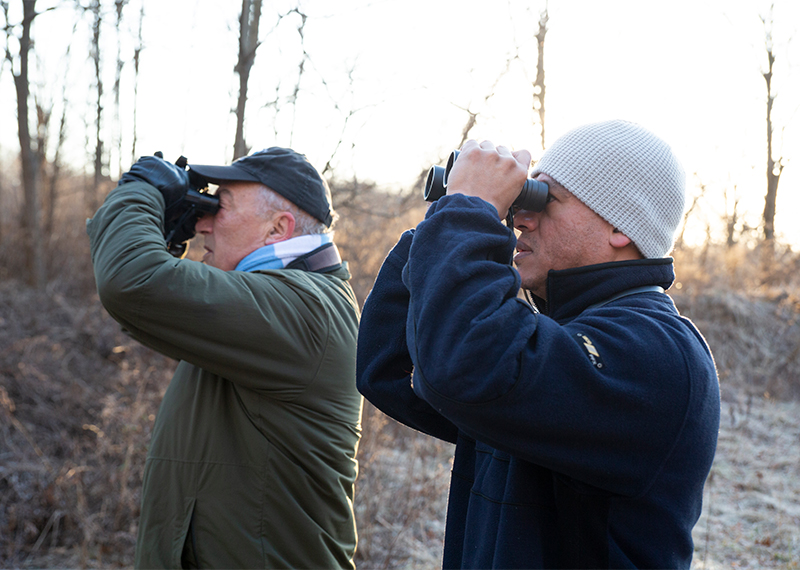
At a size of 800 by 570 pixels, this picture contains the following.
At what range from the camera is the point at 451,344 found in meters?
1.08

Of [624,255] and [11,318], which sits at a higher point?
[624,255]

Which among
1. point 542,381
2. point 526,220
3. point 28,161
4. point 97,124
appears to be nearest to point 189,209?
point 526,220

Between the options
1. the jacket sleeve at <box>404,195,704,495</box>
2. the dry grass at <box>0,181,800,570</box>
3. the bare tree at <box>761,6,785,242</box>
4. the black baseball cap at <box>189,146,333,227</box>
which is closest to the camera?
the jacket sleeve at <box>404,195,704,495</box>

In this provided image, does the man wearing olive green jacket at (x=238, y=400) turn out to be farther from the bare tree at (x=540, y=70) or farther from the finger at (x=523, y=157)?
the bare tree at (x=540, y=70)

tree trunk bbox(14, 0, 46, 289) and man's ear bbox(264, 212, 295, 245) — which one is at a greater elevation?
man's ear bbox(264, 212, 295, 245)

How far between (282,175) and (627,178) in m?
1.36

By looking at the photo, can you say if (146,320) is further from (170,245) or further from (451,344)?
(451,344)

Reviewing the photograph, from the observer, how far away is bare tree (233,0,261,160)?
3674 millimetres

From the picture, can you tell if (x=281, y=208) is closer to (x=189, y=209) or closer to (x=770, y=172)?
(x=189, y=209)

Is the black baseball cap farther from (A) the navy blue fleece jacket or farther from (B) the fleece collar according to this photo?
(A) the navy blue fleece jacket

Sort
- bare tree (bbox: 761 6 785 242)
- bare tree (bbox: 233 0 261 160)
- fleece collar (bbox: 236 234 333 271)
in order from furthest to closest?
bare tree (bbox: 761 6 785 242)
bare tree (bbox: 233 0 261 160)
fleece collar (bbox: 236 234 333 271)

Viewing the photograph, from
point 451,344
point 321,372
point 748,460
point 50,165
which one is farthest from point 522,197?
point 50,165

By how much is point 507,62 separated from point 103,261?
2.67 m

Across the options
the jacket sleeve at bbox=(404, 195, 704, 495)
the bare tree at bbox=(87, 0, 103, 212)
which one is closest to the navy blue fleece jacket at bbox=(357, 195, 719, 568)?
the jacket sleeve at bbox=(404, 195, 704, 495)
